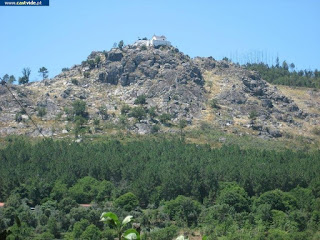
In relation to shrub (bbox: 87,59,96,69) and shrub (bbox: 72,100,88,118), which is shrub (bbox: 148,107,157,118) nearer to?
shrub (bbox: 72,100,88,118)

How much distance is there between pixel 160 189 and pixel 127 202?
6.85 m

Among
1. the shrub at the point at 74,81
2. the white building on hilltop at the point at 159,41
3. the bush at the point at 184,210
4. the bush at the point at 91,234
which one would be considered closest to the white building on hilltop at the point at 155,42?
the white building on hilltop at the point at 159,41

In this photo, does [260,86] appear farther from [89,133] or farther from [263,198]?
[263,198]

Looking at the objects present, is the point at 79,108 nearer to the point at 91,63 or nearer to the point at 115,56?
the point at 115,56

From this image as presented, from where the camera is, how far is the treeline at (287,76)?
144m

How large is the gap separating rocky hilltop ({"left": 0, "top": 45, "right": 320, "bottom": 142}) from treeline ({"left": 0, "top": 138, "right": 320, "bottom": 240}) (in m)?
12.6

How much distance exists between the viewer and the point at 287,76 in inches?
6038

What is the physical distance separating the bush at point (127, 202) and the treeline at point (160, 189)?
4.5 inches

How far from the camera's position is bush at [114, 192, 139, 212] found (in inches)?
Result: 2564

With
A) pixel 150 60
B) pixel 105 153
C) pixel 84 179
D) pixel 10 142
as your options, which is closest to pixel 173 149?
pixel 105 153

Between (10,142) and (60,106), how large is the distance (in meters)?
17.3

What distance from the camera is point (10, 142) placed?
312 feet

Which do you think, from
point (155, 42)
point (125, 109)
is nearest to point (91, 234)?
point (125, 109)

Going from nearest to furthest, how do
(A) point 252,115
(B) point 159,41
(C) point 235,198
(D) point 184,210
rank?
(D) point 184,210 → (C) point 235,198 → (A) point 252,115 → (B) point 159,41
